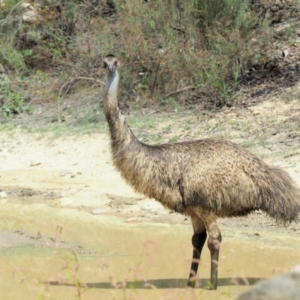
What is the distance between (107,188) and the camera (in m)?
9.32

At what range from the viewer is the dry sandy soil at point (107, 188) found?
24.5 feet

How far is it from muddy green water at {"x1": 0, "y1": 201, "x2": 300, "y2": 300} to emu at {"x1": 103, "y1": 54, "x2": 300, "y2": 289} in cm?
34

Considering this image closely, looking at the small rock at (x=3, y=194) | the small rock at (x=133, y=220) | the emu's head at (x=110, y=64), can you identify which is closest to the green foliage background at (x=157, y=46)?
the small rock at (x=3, y=194)

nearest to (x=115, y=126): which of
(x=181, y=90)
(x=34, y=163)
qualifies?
(x=34, y=163)

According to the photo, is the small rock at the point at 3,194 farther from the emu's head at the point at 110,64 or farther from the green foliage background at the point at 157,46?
the emu's head at the point at 110,64

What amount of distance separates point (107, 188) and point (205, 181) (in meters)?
3.40

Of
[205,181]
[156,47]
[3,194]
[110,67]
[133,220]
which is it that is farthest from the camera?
[156,47]

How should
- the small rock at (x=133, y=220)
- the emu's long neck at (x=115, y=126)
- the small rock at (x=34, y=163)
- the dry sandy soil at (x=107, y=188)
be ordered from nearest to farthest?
the emu's long neck at (x=115, y=126) < the dry sandy soil at (x=107, y=188) < the small rock at (x=133, y=220) < the small rock at (x=34, y=163)

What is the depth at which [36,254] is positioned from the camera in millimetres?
7074

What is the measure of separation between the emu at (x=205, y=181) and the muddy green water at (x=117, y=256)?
0.34 metres

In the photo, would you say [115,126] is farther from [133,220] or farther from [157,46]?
[157,46]

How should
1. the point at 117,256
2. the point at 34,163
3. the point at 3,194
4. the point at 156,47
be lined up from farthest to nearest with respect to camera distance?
the point at 156,47, the point at 34,163, the point at 3,194, the point at 117,256

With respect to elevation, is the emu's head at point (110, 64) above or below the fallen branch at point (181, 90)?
above

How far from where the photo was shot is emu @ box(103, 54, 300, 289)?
603cm
